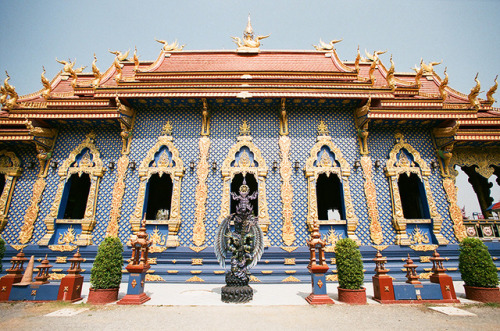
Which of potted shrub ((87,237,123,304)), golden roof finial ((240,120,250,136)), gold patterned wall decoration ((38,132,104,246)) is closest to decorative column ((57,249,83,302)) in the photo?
potted shrub ((87,237,123,304))

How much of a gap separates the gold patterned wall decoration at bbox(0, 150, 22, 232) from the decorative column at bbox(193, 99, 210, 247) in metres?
6.25

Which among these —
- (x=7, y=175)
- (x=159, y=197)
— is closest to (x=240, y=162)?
(x=159, y=197)

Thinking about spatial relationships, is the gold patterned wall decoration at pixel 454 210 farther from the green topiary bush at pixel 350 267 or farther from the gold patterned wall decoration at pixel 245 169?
the gold patterned wall decoration at pixel 245 169

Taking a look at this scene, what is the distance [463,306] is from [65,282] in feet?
25.7

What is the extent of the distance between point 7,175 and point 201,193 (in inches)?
267

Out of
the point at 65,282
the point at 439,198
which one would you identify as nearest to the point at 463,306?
the point at 439,198

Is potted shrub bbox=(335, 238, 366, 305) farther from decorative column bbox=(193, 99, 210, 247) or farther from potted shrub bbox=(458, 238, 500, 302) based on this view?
decorative column bbox=(193, 99, 210, 247)

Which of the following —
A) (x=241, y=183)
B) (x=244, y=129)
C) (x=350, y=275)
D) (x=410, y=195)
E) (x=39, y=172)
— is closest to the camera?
(x=350, y=275)

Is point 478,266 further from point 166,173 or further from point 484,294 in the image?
point 166,173

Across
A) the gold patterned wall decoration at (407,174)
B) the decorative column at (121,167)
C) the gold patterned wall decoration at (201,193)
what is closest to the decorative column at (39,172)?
the decorative column at (121,167)

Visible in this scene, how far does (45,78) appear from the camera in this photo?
8.84 metres

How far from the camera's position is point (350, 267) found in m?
4.96

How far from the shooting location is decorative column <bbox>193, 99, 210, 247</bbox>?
25.1 feet

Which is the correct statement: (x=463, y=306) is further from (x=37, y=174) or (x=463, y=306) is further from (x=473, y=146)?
(x=37, y=174)
